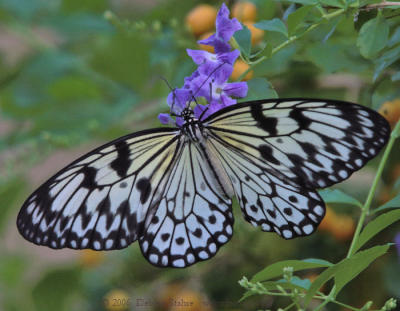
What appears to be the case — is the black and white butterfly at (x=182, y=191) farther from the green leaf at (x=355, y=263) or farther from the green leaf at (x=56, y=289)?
the green leaf at (x=56, y=289)

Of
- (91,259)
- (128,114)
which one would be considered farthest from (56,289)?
(128,114)

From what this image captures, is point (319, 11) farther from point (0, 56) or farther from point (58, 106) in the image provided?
point (0, 56)

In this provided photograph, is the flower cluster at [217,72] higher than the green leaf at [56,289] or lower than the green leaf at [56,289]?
lower

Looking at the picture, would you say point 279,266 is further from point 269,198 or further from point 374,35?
point 374,35

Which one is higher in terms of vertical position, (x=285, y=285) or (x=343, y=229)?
(x=343, y=229)

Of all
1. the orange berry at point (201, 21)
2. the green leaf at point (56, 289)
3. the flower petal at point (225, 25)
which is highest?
the orange berry at point (201, 21)

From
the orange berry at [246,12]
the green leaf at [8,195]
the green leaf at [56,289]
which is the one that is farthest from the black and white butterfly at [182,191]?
the green leaf at [56,289]

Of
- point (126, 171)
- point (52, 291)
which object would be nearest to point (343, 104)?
point (126, 171)
